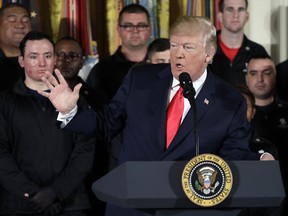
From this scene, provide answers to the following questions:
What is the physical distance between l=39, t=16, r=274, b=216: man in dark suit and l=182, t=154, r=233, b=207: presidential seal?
47cm

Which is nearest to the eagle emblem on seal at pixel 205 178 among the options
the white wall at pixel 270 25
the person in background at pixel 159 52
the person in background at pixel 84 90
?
the person in background at pixel 84 90

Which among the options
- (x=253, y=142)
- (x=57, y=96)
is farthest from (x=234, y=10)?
(x=57, y=96)

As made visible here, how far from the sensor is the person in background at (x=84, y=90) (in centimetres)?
470

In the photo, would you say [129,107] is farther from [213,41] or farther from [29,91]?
[29,91]

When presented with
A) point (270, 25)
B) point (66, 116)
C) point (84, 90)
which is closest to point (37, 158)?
point (84, 90)

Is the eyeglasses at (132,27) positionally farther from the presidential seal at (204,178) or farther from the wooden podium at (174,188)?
the presidential seal at (204,178)

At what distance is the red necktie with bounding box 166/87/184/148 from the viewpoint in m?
3.06

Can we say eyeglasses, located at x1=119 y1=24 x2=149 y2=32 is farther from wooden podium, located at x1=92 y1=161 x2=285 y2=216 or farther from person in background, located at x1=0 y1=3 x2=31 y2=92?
wooden podium, located at x1=92 y1=161 x2=285 y2=216

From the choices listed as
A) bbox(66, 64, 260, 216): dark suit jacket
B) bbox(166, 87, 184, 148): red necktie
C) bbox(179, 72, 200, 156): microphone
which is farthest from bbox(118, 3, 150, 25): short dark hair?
bbox(179, 72, 200, 156): microphone

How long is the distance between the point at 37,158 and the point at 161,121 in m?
1.26

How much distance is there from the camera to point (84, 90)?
4.84 metres

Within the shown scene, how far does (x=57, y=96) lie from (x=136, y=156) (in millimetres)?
434

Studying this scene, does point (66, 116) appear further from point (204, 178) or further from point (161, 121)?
point (204, 178)

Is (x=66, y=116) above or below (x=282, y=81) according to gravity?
above
